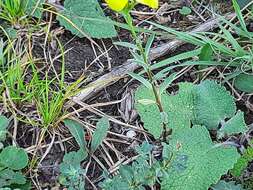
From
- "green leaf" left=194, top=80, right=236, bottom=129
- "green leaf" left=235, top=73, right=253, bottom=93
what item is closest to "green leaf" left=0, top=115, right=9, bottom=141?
"green leaf" left=194, top=80, right=236, bottom=129

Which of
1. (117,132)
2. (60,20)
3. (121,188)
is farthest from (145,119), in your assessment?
(60,20)

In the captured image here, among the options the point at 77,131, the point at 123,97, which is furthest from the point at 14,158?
the point at 123,97

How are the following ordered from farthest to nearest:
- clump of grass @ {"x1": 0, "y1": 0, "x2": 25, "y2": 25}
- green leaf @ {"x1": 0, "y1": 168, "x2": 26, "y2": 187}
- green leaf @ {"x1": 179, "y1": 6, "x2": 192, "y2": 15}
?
green leaf @ {"x1": 179, "y1": 6, "x2": 192, "y2": 15} < clump of grass @ {"x1": 0, "y1": 0, "x2": 25, "y2": 25} < green leaf @ {"x1": 0, "y1": 168, "x2": 26, "y2": 187}

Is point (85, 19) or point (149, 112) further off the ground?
point (85, 19)

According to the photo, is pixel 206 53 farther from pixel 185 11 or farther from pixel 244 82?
pixel 185 11

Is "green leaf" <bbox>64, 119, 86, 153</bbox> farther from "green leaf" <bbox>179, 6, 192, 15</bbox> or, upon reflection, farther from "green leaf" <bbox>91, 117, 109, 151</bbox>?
"green leaf" <bbox>179, 6, 192, 15</bbox>

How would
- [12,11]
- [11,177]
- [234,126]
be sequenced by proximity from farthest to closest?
[12,11]
[234,126]
[11,177]
